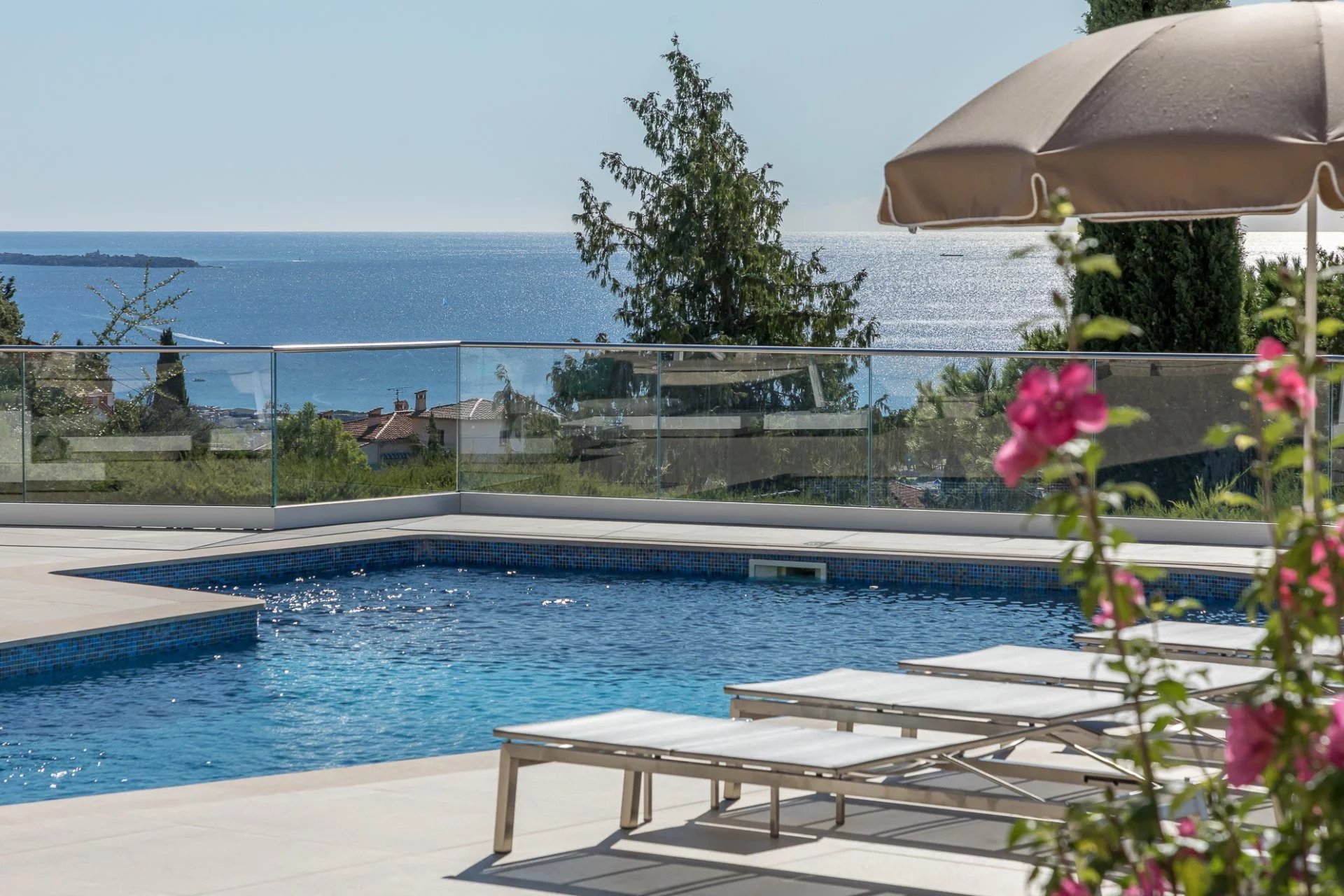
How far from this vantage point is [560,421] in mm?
11516

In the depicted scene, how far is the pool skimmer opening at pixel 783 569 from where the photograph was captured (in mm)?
9977

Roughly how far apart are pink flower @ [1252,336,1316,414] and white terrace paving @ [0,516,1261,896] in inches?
87.4

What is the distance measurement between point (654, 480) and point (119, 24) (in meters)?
61.1

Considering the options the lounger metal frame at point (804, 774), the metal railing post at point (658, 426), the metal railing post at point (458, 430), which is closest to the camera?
the lounger metal frame at point (804, 774)

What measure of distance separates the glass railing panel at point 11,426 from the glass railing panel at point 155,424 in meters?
0.05

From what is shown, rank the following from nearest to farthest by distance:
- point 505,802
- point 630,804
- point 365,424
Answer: point 505,802, point 630,804, point 365,424

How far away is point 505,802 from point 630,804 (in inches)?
15.6

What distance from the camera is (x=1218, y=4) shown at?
1330 cm

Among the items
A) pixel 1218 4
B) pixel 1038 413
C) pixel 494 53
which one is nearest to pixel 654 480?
pixel 1218 4

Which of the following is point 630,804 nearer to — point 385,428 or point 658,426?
point 658,426

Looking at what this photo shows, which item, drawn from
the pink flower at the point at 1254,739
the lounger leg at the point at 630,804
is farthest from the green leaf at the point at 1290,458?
the lounger leg at the point at 630,804

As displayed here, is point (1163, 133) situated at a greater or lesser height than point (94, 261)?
lesser

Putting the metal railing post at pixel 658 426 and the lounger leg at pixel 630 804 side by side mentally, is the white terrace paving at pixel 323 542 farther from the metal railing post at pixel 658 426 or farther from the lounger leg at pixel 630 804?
the lounger leg at pixel 630 804

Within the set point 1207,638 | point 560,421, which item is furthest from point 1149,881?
point 560,421
